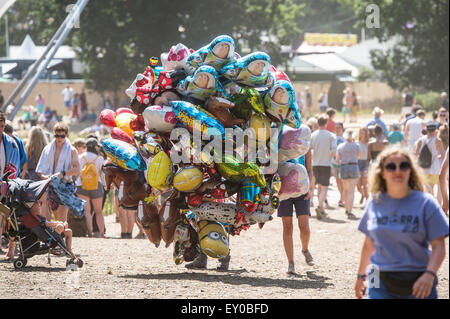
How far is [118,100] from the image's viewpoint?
122ft

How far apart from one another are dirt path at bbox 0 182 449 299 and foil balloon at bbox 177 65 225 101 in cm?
187

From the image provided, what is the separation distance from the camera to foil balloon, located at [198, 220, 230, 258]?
7980 millimetres

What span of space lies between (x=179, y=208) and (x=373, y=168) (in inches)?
136

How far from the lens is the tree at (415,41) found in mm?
35750

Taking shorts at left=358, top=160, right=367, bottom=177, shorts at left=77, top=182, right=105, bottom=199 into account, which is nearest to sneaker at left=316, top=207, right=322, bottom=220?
shorts at left=358, top=160, right=367, bottom=177

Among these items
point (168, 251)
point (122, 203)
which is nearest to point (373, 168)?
point (122, 203)

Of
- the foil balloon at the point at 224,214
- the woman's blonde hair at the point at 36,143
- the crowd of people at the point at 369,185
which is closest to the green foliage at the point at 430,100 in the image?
the crowd of people at the point at 369,185

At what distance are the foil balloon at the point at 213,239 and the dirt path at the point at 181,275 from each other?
0.32m

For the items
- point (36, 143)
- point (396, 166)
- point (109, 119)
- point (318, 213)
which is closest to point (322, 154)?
point (318, 213)

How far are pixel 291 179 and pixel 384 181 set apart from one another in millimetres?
3474

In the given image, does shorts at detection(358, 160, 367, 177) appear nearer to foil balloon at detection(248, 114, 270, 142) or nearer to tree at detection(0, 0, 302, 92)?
foil balloon at detection(248, 114, 270, 142)

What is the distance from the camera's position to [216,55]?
8148 millimetres
